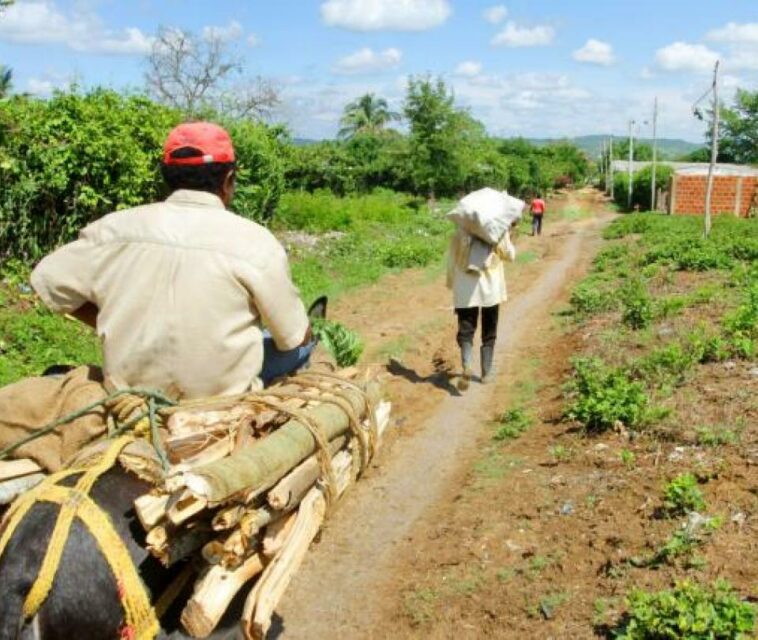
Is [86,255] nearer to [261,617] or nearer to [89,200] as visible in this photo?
[261,617]

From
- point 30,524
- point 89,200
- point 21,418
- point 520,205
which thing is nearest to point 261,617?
point 30,524

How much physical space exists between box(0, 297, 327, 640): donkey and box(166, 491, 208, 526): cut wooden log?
327mm

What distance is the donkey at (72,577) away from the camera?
267 centimetres

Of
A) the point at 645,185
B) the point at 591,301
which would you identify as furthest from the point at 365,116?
the point at 591,301

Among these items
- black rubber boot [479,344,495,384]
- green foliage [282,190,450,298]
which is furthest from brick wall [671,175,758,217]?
black rubber boot [479,344,495,384]

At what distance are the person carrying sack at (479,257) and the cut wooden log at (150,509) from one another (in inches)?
248

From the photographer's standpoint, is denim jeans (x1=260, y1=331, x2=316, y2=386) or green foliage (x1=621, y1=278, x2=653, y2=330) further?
green foliage (x1=621, y1=278, x2=653, y2=330)

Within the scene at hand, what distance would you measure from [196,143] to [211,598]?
182 cm

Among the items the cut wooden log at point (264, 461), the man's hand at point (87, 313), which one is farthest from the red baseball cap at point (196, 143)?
the cut wooden log at point (264, 461)

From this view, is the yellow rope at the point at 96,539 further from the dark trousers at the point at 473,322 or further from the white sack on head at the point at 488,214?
the dark trousers at the point at 473,322

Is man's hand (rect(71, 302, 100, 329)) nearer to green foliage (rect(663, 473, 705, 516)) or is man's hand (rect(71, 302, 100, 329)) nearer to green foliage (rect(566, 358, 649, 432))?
green foliage (rect(663, 473, 705, 516))

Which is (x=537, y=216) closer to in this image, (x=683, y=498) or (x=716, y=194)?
(x=716, y=194)

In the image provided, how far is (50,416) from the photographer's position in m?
3.42

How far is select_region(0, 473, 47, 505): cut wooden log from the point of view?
3.14 m
